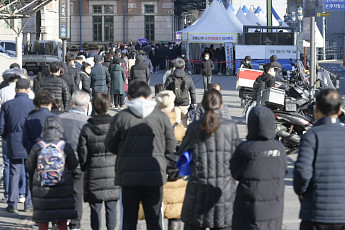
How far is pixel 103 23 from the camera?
74.4 m

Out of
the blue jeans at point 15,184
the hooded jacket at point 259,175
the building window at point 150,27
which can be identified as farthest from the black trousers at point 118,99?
the building window at point 150,27

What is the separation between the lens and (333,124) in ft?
20.1

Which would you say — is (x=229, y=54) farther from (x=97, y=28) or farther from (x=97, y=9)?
(x=97, y=9)

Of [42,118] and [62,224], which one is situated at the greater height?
[42,118]

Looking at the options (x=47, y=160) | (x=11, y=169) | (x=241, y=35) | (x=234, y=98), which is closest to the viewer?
(x=47, y=160)

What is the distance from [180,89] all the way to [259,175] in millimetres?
7968

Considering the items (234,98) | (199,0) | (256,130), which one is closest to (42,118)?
(256,130)

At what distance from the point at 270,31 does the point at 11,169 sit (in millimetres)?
31665

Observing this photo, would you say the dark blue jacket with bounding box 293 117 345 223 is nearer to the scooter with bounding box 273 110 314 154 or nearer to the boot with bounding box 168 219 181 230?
the boot with bounding box 168 219 181 230

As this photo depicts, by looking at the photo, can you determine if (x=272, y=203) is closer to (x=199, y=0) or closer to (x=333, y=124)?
(x=333, y=124)

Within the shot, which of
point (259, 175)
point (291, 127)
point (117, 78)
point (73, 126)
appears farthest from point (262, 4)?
point (259, 175)

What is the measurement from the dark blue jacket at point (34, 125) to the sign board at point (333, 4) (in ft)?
124

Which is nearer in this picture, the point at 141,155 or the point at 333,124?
the point at 333,124

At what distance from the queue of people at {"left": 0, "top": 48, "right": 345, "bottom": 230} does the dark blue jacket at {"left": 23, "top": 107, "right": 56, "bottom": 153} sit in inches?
0.4
